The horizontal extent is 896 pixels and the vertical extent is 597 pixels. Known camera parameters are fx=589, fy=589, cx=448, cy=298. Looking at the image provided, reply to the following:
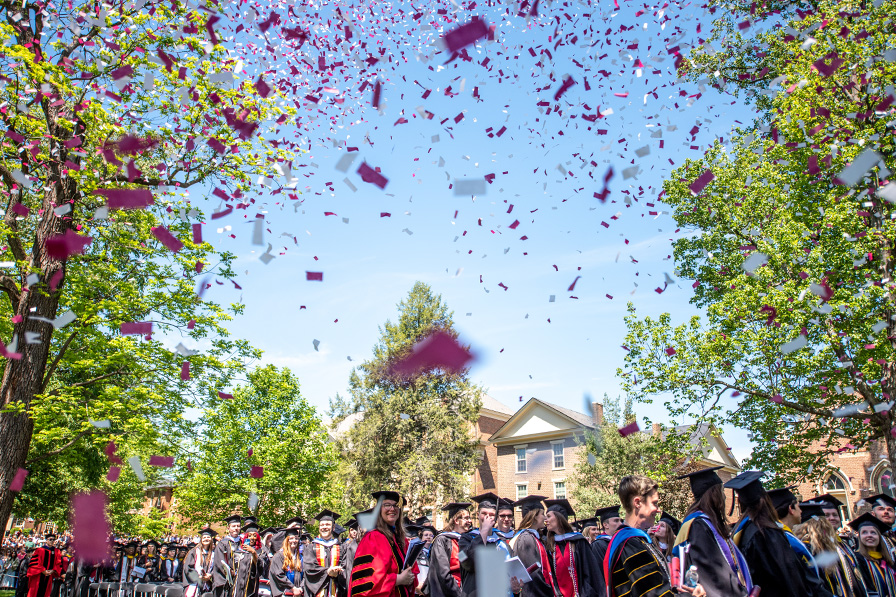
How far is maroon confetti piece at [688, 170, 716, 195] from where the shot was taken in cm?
1572

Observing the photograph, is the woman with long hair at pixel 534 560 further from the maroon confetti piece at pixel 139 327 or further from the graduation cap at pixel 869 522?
the maroon confetti piece at pixel 139 327

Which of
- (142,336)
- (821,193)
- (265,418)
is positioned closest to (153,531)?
(265,418)

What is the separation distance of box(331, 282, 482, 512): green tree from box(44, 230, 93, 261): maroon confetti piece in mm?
20638

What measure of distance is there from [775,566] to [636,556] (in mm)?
986

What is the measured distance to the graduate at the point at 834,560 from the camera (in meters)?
5.39

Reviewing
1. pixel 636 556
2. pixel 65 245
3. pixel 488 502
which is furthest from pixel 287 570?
pixel 636 556

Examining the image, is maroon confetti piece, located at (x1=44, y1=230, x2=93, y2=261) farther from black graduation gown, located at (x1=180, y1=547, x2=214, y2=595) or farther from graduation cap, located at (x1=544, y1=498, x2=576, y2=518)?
graduation cap, located at (x1=544, y1=498, x2=576, y2=518)

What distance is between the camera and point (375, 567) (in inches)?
167

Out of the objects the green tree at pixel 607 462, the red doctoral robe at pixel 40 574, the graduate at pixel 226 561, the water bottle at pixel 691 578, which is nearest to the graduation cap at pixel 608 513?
the water bottle at pixel 691 578

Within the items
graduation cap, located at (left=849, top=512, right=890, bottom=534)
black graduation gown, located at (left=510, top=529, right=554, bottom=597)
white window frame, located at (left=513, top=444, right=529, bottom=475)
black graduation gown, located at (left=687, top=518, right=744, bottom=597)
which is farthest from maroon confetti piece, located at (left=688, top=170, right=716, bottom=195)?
white window frame, located at (left=513, top=444, right=529, bottom=475)

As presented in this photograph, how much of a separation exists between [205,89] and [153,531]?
2573cm

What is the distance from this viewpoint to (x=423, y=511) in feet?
95.1

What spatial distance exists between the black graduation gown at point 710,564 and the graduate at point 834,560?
7.03 ft

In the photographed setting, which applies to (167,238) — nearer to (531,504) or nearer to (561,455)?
(531,504)
